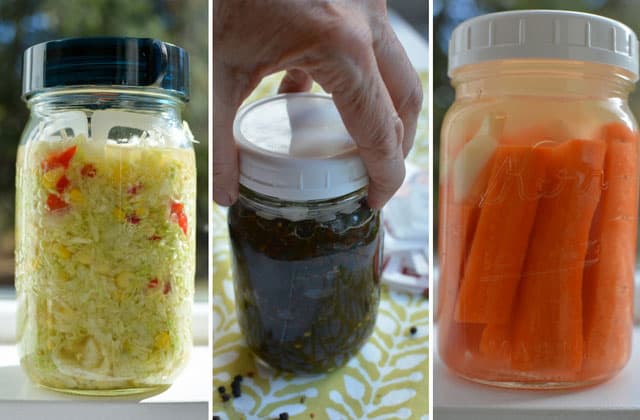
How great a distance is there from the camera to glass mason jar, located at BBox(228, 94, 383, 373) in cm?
58

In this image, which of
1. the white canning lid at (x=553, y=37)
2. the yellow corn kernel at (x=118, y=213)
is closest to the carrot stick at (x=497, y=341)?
the white canning lid at (x=553, y=37)

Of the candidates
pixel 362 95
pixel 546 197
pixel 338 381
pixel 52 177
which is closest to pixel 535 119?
pixel 546 197

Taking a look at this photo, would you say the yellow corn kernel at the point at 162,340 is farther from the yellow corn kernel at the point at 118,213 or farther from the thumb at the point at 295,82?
the thumb at the point at 295,82

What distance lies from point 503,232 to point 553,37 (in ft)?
0.57

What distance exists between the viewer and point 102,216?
0.60 metres

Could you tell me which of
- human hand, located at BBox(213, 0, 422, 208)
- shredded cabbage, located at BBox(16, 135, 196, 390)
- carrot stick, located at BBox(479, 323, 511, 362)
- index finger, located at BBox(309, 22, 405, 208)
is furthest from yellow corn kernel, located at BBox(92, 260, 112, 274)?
carrot stick, located at BBox(479, 323, 511, 362)

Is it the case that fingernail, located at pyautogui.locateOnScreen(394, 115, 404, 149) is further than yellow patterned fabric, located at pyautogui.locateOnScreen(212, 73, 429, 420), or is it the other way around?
yellow patterned fabric, located at pyautogui.locateOnScreen(212, 73, 429, 420)

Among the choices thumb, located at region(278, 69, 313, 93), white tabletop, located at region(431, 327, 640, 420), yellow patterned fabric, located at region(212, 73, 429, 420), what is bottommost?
yellow patterned fabric, located at region(212, 73, 429, 420)

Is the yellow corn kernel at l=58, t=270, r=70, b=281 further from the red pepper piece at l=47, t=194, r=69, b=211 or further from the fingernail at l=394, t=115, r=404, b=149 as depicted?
the fingernail at l=394, t=115, r=404, b=149

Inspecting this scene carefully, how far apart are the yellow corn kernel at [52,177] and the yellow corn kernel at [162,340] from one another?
0.54 ft

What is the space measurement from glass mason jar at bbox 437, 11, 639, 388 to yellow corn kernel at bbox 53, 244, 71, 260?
359 mm

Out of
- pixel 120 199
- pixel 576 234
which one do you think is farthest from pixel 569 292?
pixel 120 199

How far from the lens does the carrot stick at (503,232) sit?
1.96 ft

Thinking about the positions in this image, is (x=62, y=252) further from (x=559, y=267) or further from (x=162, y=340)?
(x=559, y=267)
